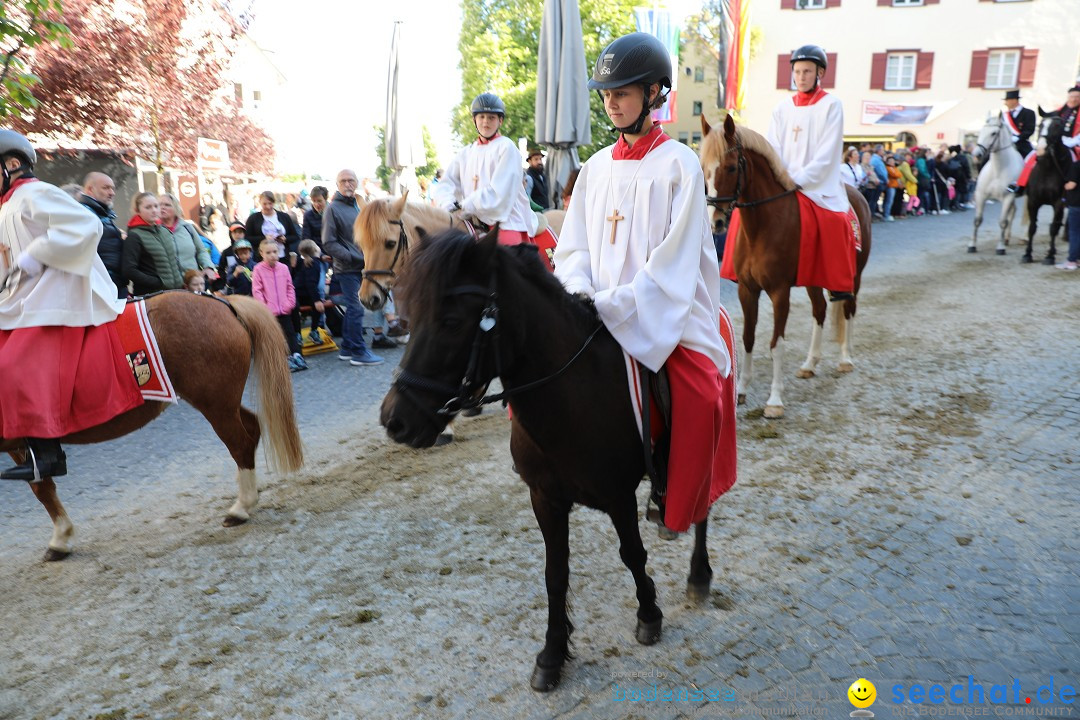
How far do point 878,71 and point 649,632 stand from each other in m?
40.3

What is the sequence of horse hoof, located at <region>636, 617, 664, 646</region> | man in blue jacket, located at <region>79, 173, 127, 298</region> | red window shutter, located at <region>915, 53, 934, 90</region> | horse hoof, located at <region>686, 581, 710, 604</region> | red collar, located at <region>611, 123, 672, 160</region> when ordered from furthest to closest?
red window shutter, located at <region>915, 53, 934, 90</region> < man in blue jacket, located at <region>79, 173, 127, 298</region> < horse hoof, located at <region>686, 581, 710, 604</region> < horse hoof, located at <region>636, 617, 664, 646</region> < red collar, located at <region>611, 123, 672, 160</region>

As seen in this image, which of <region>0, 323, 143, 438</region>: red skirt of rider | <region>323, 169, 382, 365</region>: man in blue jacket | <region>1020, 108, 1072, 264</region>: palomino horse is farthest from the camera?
<region>1020, 108, 1072, 264</region>: palomino horse

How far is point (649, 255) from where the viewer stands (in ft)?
9.49

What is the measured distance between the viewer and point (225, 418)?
181 inches

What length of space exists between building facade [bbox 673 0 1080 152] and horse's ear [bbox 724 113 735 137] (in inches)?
1357

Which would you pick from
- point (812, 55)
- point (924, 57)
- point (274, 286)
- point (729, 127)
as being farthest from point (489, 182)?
point (924, 57)

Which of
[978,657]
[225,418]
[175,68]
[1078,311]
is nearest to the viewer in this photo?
[978,657]

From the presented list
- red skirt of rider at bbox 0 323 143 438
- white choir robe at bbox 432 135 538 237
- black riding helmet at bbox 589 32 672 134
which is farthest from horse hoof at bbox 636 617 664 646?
white choir robe at bbox 432 135 538 237

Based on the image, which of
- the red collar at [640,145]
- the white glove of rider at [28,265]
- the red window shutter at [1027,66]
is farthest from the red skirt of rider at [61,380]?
the red window shutter at [1027,66]

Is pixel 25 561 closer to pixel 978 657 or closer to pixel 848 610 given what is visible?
pixel 848 610

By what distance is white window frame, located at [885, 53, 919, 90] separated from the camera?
3572 cm

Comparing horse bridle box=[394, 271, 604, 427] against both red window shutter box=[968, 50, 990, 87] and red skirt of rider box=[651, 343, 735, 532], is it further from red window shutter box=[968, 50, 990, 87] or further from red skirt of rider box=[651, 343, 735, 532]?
Result: red window shutter box=[968, 50, 990, 87]

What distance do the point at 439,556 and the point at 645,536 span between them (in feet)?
4.07

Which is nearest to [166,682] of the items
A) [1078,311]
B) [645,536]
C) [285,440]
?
[285,440]
